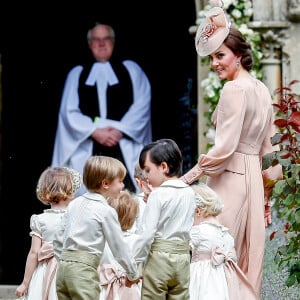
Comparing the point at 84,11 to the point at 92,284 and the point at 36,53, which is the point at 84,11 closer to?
the point at 36,53

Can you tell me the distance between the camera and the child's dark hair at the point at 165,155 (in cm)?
649

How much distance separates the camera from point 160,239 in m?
6.47

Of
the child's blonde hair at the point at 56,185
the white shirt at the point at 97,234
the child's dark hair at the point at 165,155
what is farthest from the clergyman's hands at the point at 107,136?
the white shirt at the point at 97,234

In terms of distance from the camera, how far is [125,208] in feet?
23.5

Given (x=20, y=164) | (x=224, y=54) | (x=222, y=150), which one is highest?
(x=224, y=54)

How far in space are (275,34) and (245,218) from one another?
3882 millimetres

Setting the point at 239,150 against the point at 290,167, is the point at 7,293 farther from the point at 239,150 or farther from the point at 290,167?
the point at 290,167

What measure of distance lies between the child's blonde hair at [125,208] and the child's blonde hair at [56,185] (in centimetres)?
33

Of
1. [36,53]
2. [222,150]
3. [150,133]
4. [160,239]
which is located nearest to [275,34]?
[150,133]

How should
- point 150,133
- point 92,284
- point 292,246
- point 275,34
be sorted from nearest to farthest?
1. point 92,284
2. point 292,246
3. point 275,34
4. point 150,133

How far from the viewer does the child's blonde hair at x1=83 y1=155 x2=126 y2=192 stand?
249 inches

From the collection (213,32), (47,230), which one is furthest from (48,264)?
(213,32)

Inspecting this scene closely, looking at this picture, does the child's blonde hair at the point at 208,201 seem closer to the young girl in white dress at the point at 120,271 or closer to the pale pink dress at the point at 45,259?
the young girl in white dress at the point at 120,271

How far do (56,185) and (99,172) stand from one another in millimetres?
1028
